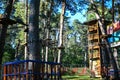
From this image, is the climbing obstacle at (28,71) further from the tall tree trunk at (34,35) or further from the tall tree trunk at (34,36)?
the tall tree trunk at (34,35)

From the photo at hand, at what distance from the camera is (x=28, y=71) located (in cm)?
1206

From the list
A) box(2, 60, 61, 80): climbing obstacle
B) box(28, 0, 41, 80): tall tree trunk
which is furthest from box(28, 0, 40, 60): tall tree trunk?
box(2, 60, 61, 80): climbing obstacle

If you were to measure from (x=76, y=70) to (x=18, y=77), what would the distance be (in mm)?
48053

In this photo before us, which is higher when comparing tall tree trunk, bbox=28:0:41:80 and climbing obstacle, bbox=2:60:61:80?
tall tree trunk, bbox=28:0:41:80

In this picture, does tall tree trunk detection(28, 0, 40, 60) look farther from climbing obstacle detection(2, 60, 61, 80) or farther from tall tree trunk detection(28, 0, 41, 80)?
climbing obstacle detection(2, 60, 61, 80)

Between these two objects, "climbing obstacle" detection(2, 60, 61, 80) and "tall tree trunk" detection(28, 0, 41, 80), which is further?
"tall tree trunk" detection(28, 0, 41, 80)

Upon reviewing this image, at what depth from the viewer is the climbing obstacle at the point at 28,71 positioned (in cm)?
1202

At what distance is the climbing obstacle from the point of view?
39.4ft

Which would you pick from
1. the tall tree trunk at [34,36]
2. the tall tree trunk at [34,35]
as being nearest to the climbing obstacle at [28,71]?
the tall tree trunk at [34,36]

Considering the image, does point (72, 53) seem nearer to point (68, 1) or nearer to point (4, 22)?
point (68, 1)

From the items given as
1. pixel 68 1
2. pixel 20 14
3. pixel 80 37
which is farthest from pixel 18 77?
pixel 80 37

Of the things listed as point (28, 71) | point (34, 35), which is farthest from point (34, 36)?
point (28, 71)

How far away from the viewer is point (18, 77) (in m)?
12.2

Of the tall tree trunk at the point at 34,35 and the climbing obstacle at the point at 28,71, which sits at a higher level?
the tall tree trunk at the point at 34,35
